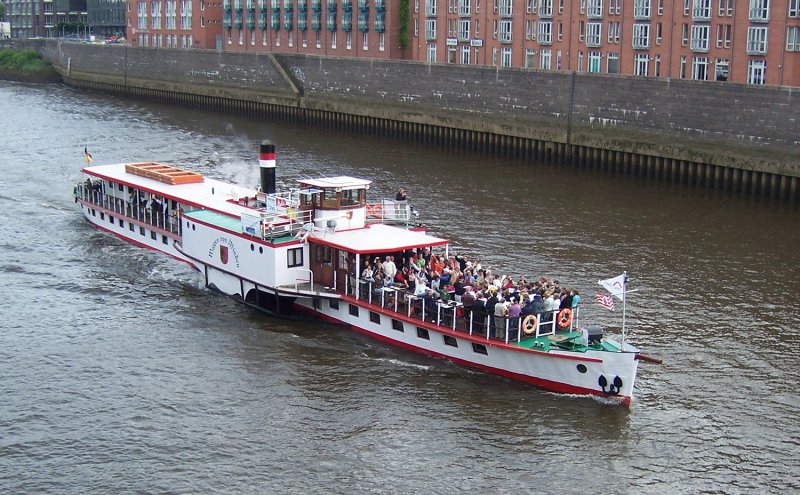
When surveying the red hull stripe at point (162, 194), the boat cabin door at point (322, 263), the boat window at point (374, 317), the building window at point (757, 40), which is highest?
the building window at point (757, 40)

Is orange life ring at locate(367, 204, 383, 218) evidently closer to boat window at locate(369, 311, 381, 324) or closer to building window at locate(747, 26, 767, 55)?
boat window at locate(369, 311, 381, 324)

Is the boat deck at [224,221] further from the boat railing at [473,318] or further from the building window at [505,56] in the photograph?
the building window at [505,56]

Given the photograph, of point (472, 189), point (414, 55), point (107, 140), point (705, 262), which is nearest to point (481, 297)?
point (705, 262)

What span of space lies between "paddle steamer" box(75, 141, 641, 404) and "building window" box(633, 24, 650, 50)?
43370mm

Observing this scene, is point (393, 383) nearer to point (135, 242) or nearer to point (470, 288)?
point (470, 288)

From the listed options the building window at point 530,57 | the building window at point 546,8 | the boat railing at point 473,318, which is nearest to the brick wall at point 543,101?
the building window at point 530,57

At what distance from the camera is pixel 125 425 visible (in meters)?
30.7

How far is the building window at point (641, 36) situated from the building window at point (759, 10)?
988 centimetres

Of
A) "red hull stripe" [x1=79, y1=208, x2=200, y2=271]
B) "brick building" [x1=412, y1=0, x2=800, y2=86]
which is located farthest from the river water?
"brick building" [x1=412, y1=0, x2=800, y2=86]

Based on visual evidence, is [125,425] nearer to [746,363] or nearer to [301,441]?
[301,441]

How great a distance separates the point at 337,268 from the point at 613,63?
5317 centimetres

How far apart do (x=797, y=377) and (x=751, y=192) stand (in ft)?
104

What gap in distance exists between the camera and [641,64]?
83.4m

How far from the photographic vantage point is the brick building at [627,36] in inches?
2891
